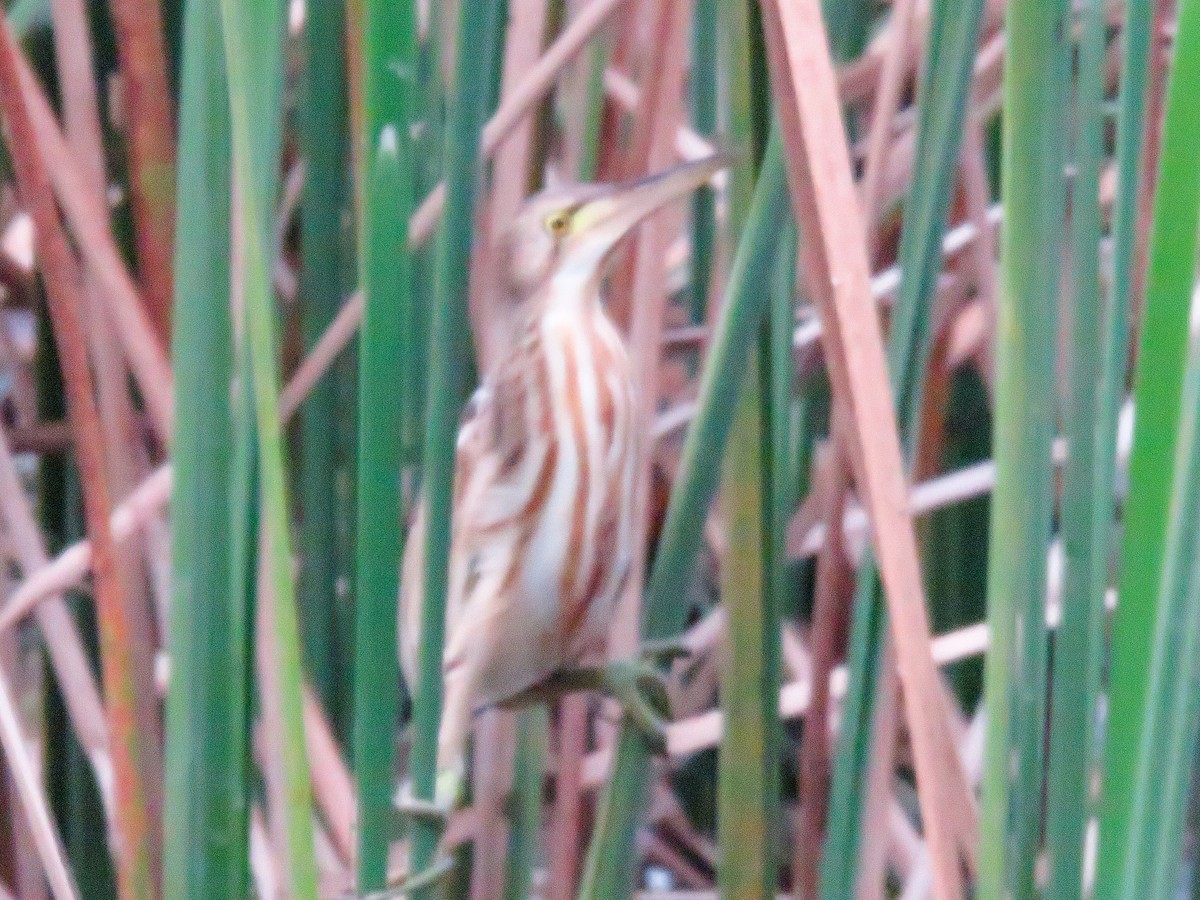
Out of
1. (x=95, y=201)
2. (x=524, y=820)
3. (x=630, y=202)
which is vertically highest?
(x=95, y=201)

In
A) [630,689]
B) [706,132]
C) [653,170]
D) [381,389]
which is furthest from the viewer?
A: [706,132]

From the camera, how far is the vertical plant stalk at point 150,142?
83 cm

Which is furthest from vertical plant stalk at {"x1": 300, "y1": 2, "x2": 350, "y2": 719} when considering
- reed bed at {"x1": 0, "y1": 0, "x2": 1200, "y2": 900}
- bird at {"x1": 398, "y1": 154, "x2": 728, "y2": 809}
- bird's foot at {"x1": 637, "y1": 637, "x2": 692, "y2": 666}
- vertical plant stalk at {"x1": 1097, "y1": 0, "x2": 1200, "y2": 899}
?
vertical plant stalk at {"x1": 1097, "y1": 0, "x2": 1200, "y2": 899}

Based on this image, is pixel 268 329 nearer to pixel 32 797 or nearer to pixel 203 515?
pixel 203 515

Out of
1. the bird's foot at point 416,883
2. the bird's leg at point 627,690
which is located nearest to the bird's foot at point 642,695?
the bird's leg at point 627,690

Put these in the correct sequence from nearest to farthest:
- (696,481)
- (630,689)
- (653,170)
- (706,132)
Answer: (696,481)
(630,689)
(653,170)
(706,132)

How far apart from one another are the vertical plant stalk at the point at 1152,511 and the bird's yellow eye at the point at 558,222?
0.34 m

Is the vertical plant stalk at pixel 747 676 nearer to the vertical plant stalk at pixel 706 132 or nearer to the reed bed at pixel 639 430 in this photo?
the reed bed at pixel 639 430

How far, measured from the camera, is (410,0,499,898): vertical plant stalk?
0.46 m

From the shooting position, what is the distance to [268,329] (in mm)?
494

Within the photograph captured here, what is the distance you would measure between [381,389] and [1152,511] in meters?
0.23

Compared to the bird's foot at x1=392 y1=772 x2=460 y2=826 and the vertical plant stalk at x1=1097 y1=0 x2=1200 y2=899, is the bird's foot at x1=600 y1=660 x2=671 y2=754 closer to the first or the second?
the bird's foot at x1=392 y1=772 x2=460 y2=826

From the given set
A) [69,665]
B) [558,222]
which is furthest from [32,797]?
[558,222]

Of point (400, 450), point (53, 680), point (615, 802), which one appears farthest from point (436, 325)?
point (53, 680)
